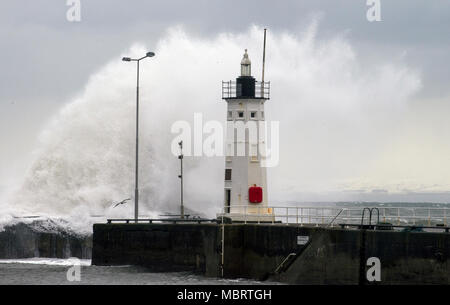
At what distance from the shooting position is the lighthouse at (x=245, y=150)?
44.4m

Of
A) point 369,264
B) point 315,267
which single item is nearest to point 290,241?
point 315,267

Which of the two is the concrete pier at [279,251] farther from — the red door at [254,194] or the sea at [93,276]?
the red door at [254,194]

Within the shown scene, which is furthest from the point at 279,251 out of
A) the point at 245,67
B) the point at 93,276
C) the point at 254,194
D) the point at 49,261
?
the point at 49,261

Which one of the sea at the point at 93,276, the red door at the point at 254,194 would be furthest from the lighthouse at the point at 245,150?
the sea at the point at 93,276

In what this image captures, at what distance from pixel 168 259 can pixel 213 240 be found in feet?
7.50

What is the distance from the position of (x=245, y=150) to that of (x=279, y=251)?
6.36m

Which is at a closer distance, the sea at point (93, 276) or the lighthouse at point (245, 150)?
the sea at point (93, 276)

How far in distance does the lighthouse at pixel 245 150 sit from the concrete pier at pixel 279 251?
11.6ft

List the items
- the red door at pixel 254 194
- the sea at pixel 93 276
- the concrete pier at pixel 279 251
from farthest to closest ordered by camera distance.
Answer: the red door at pixel 254 194 → the sea at pixel 93 276 → the concrete pier at pixel 279 251

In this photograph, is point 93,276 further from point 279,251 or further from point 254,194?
point 254,194

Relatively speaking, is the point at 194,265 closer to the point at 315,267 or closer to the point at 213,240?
the point at 213,240

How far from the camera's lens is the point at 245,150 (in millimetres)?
44594

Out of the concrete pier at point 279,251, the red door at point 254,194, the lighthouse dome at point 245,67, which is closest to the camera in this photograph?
the concrete pier at point 279,251

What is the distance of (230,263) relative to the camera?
4034 centimetres
